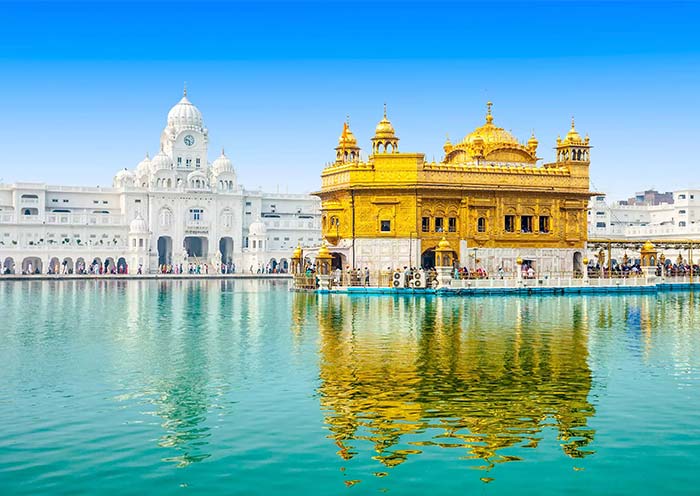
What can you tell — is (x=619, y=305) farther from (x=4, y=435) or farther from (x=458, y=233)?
(x=4, y=435)

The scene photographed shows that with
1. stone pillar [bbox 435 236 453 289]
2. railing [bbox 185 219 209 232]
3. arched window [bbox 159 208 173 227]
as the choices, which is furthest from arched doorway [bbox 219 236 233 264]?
stone pillar [bbox 435 236 453 289]

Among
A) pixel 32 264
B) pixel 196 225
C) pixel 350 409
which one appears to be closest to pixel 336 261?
pixel 350 409

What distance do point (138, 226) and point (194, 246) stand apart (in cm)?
1237

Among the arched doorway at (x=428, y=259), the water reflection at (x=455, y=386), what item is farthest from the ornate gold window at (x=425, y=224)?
the water reflection at (x=455, y=386)

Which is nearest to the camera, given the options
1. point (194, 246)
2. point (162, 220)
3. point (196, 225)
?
point (162, 220)

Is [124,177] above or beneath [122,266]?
above

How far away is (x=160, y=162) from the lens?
88.8 meters

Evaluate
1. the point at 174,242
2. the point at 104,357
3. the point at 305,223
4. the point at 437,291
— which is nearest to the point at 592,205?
the point at 305,223

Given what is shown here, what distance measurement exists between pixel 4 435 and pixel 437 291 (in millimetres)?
32307

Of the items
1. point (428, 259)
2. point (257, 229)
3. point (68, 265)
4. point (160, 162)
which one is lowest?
point (68, 265)

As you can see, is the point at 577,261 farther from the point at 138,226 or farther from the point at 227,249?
the point at 227,249

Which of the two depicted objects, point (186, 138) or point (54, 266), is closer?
point (54, 266)

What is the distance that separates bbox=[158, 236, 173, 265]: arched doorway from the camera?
87.8m

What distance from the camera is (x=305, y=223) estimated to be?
9412 cm
